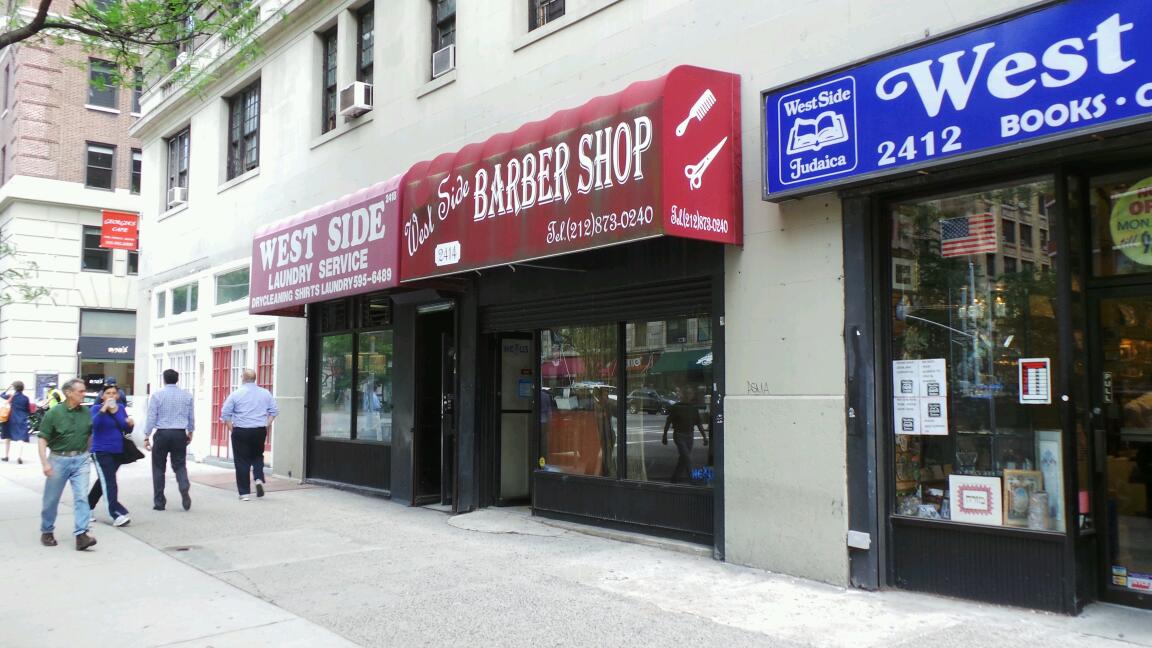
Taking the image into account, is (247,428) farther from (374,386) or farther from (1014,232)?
(1014,232)

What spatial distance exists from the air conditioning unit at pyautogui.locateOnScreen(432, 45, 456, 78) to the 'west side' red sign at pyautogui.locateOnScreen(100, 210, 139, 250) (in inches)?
617

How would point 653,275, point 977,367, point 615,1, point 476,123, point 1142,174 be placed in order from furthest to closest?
1. point 476,123
2. point 615,1
3. point 653,275
4. point 977,367
5. point 1142,174

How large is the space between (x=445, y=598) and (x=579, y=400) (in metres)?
3.60

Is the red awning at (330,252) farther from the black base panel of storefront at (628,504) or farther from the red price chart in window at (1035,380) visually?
the red price chart in window at (1035,380)

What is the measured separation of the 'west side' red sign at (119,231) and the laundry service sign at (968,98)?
21.9 m

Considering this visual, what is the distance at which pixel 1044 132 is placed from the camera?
5.63m

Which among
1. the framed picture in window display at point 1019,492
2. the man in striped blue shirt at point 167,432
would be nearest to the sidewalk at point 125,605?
the man in striped blue shirt at point 167,432

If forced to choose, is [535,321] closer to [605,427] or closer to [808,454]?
[605,427]

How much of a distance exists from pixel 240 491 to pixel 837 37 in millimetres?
10094

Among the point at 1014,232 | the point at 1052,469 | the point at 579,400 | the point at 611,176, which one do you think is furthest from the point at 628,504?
the point at 1014,232

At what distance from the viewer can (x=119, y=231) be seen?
24.2 meters

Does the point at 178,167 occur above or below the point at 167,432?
above

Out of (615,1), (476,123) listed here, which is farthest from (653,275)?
(476,123)

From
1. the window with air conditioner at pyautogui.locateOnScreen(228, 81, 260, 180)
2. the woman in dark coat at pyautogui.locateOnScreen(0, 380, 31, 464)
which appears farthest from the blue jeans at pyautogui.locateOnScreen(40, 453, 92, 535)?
the woman in dark coat at pyautogui.locateOnScreen(0, 380, 31, 464)
